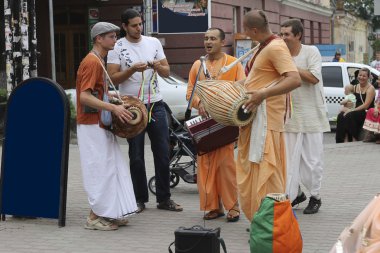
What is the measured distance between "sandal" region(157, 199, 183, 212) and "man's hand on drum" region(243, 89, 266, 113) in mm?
2102

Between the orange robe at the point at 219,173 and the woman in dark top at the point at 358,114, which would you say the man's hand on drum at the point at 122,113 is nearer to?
the orange robe at the point at 219,173

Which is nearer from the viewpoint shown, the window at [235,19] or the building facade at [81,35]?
the building facade at [81,35]

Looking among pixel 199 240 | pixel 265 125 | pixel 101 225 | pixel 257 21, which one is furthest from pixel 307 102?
pixel 199 240

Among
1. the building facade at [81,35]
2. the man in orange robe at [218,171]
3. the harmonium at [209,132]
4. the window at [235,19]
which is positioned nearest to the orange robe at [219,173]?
the man in orange robe at [218,171]

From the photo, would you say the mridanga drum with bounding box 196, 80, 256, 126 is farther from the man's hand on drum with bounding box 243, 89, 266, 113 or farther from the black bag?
the black bag

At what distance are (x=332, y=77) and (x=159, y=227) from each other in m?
13.2

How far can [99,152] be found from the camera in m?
7.78

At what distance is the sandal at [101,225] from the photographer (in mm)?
7863

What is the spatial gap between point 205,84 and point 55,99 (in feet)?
4.60

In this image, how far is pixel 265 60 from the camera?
281 inches

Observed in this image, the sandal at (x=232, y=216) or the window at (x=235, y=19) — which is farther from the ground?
the window at (x=235, y=19)

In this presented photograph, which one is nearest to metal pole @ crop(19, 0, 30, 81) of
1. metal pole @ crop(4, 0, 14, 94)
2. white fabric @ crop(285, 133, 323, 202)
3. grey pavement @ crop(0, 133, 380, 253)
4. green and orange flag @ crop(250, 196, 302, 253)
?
metal pole @ crop(4, 0, 14, 94)

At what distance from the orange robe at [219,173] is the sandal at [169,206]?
0.52 m

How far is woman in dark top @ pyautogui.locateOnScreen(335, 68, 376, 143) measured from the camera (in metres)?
16.1
